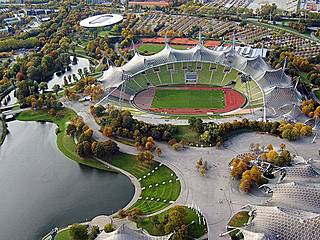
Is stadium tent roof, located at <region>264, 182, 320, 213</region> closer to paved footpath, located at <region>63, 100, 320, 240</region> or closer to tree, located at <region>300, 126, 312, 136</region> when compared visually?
paved footpath, located at <region>63, 100, 320, 240</region>

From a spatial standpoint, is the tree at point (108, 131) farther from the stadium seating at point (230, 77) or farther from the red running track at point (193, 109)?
the stadium seating at point (230, 77)

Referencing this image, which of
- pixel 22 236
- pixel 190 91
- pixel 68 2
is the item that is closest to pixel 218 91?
pixel 190 91

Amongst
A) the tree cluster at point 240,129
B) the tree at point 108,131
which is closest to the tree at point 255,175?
the tree cluster at point 240,129

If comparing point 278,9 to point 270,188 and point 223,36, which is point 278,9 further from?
point 270,188

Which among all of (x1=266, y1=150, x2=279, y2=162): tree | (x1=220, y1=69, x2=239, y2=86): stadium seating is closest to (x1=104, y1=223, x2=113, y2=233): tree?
(x1=266, y1=150, x2=279, y2=162): tree

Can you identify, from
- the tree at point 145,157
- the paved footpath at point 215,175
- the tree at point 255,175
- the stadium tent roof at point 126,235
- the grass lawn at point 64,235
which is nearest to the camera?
the stadium tent roof at point 126,235
